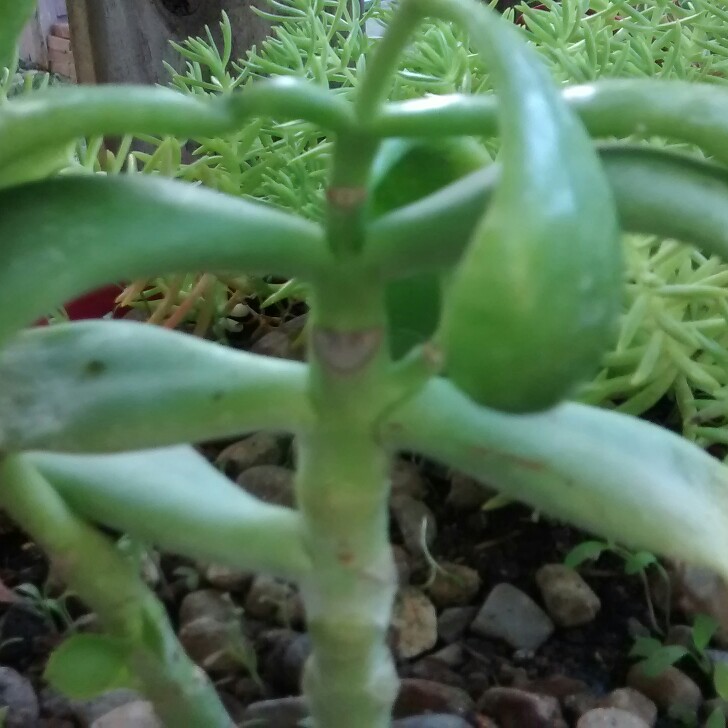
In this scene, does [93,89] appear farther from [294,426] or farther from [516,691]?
[516,691]

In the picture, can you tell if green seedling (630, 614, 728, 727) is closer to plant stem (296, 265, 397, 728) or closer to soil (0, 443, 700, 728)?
soil (0, 443, 700, 728)

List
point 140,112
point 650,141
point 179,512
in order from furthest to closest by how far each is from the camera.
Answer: point 650,141 → point 179,512 → point 140,112

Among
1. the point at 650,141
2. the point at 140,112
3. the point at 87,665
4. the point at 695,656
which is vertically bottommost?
the point at 695,656

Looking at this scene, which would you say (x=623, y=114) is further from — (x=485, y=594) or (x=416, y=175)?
(x=485, y=594)

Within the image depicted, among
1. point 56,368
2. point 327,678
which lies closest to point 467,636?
point 327,678

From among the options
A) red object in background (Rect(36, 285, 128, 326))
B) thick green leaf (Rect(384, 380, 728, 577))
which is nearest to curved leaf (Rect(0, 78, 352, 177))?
thick green leaf (Rect(384, 380, 728, 577))

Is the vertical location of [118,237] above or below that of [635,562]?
above

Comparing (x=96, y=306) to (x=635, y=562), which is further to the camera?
(x=96, y=306)

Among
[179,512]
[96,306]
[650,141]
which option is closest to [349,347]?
[179,512]

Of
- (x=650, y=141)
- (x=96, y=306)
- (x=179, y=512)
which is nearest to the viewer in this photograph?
(x=179, y=512)
